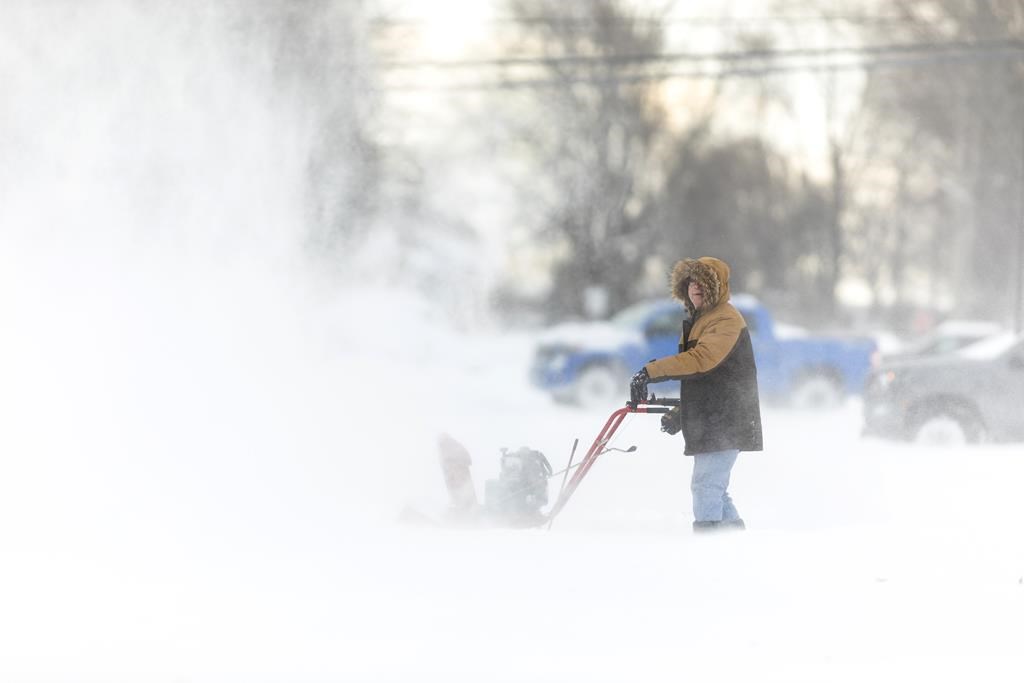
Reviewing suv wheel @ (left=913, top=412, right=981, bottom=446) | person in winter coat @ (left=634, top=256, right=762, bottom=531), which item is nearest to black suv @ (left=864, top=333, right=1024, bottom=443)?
suv wheel @ (left=913, top=412, right=981, bottom=446)

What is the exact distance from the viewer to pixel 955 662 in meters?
4.38

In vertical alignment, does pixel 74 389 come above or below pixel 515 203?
below

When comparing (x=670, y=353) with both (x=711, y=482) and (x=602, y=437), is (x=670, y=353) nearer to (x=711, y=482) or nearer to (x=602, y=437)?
(x=602, y=437)

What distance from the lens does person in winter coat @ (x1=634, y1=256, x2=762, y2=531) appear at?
595 centimetres

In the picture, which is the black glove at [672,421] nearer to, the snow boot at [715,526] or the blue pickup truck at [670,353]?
the snow boot at [715,526]

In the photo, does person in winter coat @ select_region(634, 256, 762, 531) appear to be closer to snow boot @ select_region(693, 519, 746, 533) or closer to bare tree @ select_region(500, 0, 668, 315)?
snow boot @ select_region(693, 519, 746, 533)

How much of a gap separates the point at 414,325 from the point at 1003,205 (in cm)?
1830

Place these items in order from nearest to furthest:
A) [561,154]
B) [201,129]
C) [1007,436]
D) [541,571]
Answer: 1. [541,571]
2. [1007,436]
3. [201,129]
4. [561,154]

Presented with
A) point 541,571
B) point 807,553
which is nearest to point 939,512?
point 807,553

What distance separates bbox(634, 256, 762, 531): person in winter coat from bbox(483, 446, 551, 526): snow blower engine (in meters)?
1.04

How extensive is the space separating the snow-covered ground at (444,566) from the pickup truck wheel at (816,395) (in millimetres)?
6225

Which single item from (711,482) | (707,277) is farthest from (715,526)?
(707,277)

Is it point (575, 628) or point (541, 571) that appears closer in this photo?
point (575, 628)

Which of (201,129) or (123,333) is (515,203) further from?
(123,333)
